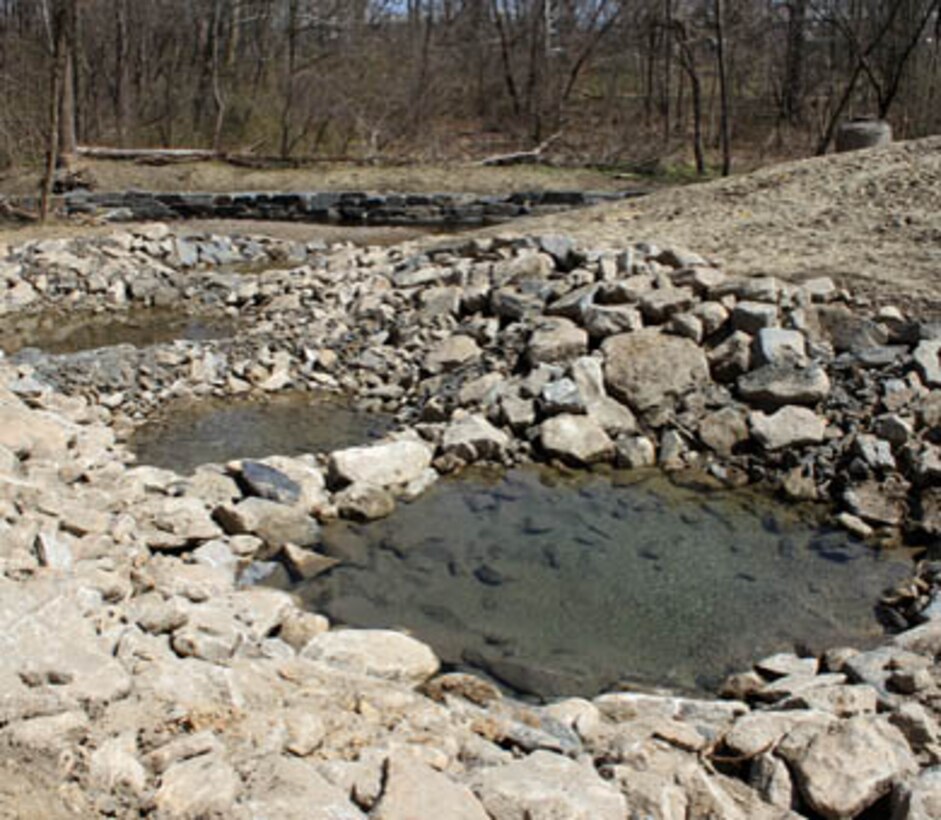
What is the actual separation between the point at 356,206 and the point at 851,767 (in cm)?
1477

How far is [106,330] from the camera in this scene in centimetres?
1032

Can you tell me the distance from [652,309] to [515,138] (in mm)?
16602

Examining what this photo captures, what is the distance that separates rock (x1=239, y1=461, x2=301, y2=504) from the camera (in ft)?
19.1

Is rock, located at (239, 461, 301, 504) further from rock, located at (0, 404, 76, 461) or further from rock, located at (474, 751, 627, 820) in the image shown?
rock, located at (474, 751, 627, 820)

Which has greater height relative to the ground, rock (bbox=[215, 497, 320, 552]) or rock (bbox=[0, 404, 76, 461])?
rock (bbox=[0, 404, 76, 461])

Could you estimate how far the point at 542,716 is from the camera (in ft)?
12.3

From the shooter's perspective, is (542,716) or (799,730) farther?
(542,716)

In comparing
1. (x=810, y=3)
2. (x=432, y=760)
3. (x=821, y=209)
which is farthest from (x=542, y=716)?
(x=810, y=3)

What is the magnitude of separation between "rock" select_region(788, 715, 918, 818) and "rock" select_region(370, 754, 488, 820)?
112cm

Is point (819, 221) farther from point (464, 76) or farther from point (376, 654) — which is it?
point (464, 76)

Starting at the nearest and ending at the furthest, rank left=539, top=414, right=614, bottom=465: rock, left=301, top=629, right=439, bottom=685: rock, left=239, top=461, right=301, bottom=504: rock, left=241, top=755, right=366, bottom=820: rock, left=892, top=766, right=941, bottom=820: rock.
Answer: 1. left=241, top=755, right=366, bottom=820: rock
2. left=892, top=766, right=941, bottom=820: rock
3. left=301, top=629, right=439, bottom=685: rock
4. left=239, top=461, right=301, bottom=504: rock
5. left=539, top=414, right=614, bottom=465: rock

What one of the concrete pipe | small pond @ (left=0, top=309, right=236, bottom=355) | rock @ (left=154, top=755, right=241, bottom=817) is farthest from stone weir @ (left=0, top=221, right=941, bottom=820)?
the concrete pipe

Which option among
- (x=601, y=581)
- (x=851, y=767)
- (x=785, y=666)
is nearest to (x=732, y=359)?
(x=601, y=581)

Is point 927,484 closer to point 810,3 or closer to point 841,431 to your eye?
point 841,431
